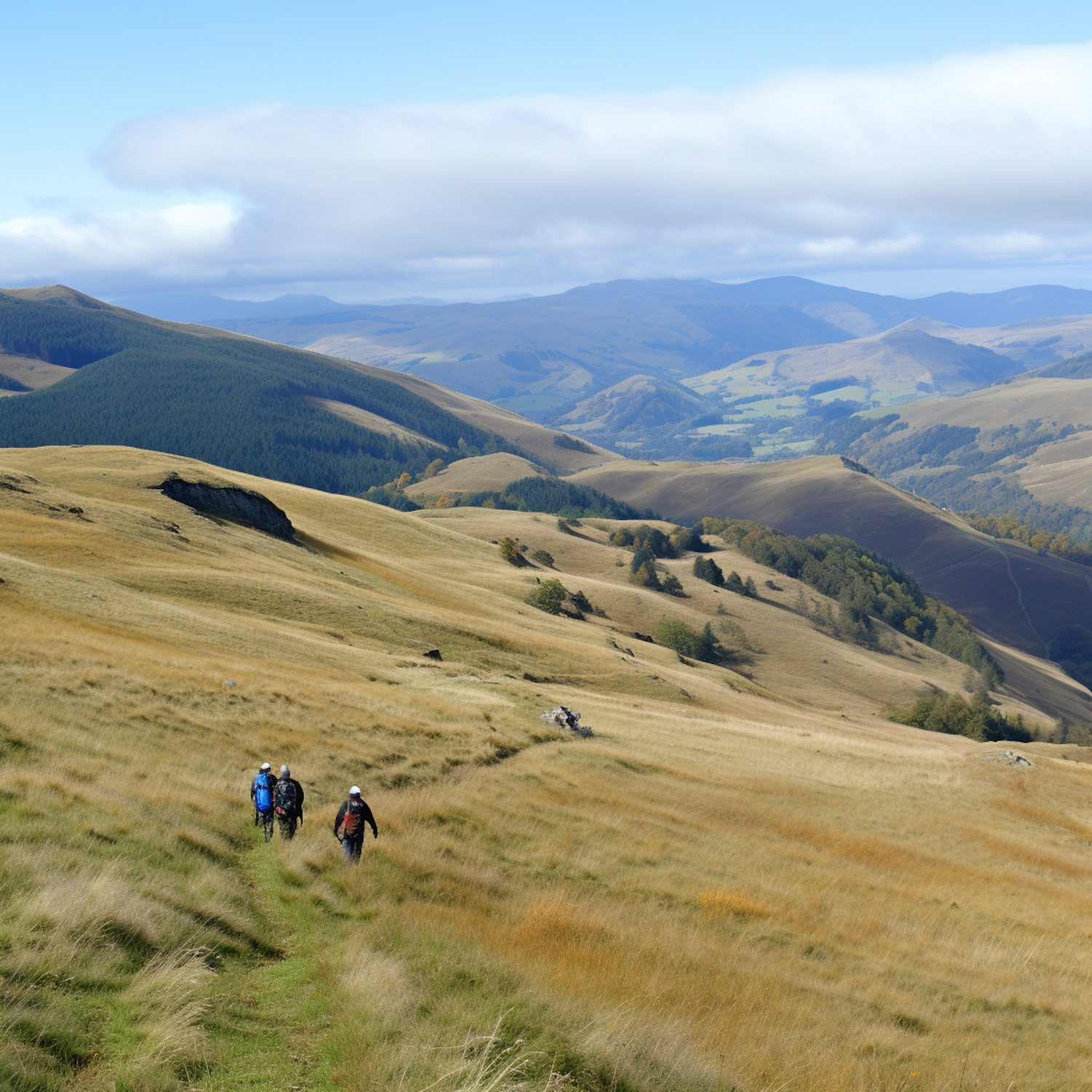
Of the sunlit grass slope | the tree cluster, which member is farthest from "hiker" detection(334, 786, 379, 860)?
the tree cluster

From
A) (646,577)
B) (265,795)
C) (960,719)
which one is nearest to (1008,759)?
(265,795)

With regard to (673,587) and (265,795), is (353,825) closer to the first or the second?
(265,795)

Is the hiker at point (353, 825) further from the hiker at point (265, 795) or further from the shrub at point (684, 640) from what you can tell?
the shrub at point (684, 640)

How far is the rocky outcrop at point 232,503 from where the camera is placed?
253 feet

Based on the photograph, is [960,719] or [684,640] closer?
[960,719]

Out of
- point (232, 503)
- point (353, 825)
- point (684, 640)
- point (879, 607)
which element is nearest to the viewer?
point (353, 825)

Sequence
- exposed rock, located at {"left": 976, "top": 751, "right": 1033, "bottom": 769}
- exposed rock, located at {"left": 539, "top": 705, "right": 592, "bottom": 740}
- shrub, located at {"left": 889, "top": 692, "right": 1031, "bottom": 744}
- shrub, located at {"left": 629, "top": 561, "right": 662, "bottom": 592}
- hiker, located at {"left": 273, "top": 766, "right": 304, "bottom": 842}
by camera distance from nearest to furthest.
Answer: hiker, located at {"left": 273, "top": 766, "right": 304, "bottom": 842}
exposed rock, located at {"left": 539, "top": 705, "right": 592, "bottom": 740}
exposed rock, located at {"left": 976, "top": 751, "right": 1033, "bottom": 769}
shrub, located at {"left": 889, "top": 692, "right": 1031, "bottom": 744}
shrub, located at {"left": 629, "top": 561, "right": 662, "bottom": 592}

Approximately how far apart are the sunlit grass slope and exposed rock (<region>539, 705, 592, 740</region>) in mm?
1259

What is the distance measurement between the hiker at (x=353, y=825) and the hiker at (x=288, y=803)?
1284mm

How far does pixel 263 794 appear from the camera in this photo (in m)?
16.8

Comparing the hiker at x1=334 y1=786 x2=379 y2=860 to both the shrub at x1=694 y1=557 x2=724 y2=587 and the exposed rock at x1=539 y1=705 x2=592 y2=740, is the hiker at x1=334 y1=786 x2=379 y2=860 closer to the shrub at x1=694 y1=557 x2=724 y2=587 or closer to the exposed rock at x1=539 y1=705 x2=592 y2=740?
the exposed rock at x1=539 y1=705 x2=592 y2=740

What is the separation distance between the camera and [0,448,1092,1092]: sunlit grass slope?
9.21 metres

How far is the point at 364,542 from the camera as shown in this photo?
101 meters

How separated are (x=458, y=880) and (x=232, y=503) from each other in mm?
70161
